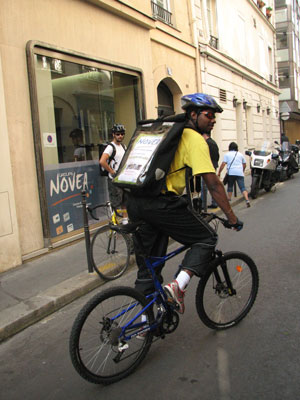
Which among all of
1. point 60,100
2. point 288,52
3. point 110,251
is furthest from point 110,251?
point 288,52

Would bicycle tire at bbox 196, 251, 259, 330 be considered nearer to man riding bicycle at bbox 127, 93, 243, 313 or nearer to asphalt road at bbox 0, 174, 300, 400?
asphalt road at bbox 0, 174, 300, 400

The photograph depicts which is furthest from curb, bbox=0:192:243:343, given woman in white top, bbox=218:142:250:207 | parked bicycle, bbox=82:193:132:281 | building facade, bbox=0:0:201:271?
woman in white top, bbox=218:142:250:207

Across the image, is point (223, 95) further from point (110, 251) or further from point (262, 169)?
point (110, 251)

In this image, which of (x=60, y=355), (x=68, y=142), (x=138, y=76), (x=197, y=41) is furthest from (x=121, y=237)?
(x=197, y=41)

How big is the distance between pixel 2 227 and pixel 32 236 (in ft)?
2.37

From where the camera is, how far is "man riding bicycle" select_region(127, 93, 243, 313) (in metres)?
2.69

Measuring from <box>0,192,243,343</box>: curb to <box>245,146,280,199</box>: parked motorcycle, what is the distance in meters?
7.33

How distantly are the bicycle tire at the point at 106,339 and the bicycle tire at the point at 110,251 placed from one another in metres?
2.18

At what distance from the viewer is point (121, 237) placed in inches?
199

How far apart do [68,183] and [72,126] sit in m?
1.27

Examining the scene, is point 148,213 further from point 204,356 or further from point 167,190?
point 204,356

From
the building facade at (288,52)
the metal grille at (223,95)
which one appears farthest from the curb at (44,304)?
the building facade at (288,52)

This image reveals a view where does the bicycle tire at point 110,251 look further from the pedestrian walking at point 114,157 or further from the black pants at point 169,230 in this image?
the black pants at point 169,230

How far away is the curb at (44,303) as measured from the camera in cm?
371
